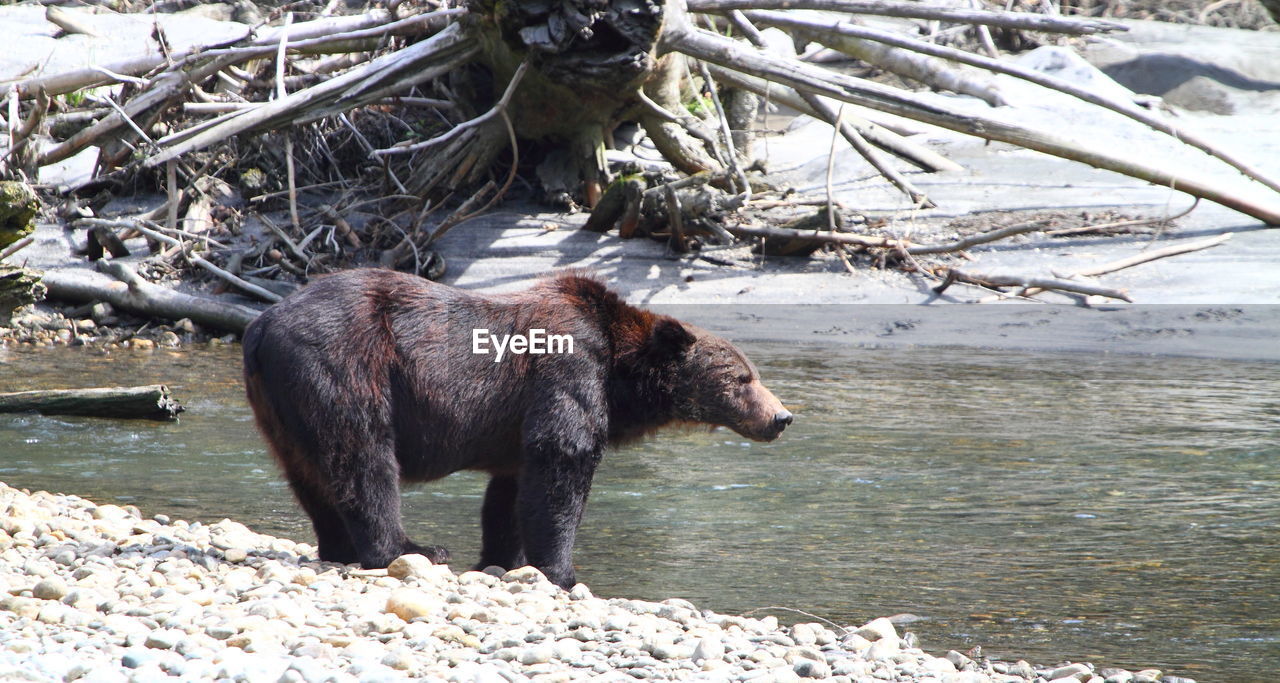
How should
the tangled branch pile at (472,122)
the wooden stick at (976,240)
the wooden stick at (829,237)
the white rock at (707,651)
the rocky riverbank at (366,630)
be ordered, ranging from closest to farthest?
the rocky riverbank at (366,630) < the white rock at (707,651) < the tangled branch pile at (472,122) < the wooden stick at (976,240) < the wooden stick at (829,237)

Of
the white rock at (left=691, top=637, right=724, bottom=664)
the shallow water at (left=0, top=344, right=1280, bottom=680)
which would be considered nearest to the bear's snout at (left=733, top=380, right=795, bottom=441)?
the shallow water at (left=0, top=344, right=1280, bottom=680)

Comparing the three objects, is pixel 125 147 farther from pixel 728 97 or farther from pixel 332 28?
pixel 728 97

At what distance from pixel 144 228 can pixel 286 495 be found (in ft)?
A: 24.2

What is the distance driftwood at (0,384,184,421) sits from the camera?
895 centimetres

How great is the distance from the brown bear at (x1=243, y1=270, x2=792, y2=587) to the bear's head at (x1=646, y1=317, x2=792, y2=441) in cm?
1

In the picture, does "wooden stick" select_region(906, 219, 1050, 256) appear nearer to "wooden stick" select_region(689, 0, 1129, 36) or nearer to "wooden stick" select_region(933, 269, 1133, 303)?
"wooden stick" select_region(933, 269, 1133, 303)

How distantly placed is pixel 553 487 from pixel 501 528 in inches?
24.5

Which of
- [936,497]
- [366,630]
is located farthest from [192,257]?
[366,630]

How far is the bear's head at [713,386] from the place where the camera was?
598 centimetres

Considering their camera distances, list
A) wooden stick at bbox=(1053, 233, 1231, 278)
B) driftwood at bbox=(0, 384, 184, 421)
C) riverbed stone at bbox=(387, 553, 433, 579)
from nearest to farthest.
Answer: riverbed stone at bbox=(387, 553, 433, 579), driftwood at bbox=(0, 384, 184, 421), wooden stick at bbox=(1053, 233, 1231, 278)

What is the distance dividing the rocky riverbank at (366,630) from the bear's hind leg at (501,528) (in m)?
0.43

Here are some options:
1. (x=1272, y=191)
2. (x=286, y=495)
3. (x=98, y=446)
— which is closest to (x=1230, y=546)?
(x=286, y=495)

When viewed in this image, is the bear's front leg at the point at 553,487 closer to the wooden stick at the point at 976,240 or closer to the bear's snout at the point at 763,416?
the bear's snout at the point at 763,416

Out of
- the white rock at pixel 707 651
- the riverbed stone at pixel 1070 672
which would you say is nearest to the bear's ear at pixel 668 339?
the white rock at pixel 707 651
